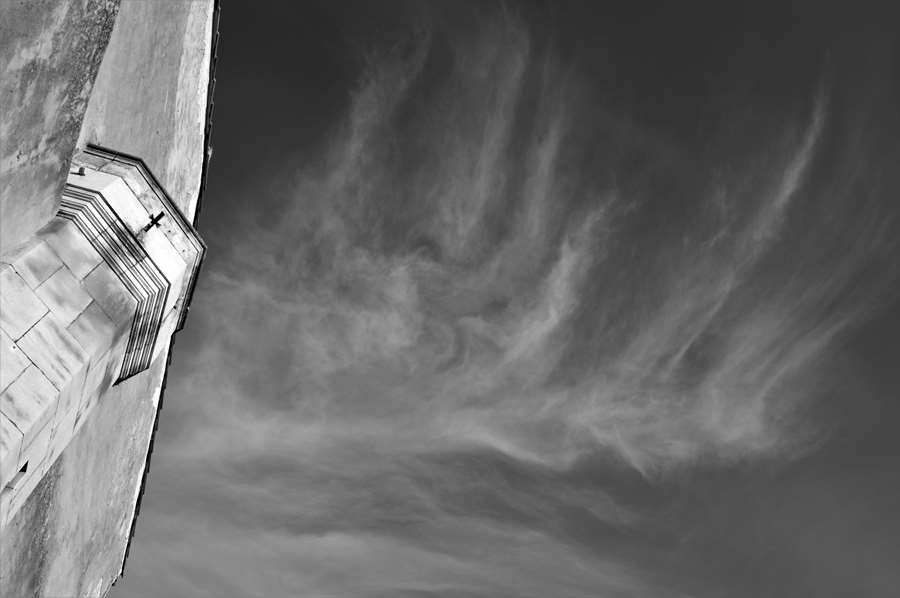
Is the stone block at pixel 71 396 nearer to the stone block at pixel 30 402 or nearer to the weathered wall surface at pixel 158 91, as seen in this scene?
the stone block at pixel 30 402

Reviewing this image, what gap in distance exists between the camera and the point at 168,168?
8.62 meters

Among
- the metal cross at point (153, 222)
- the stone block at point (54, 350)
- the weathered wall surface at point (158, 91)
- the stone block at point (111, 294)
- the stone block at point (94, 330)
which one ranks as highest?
the weathered wall surface at point (158, 91)

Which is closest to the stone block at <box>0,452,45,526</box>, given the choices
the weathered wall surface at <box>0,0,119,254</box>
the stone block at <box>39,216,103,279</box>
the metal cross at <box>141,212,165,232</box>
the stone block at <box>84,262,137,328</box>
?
the stone block at <box>84,262,137,328</box>

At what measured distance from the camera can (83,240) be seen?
550cm

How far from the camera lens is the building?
4.43m

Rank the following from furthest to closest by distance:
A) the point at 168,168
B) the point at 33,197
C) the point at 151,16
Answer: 1. the point at 168,168
2. the point at 151,16
3. the point at 33,197

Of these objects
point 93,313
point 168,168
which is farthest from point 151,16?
point 93,313

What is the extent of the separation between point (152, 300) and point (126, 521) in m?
8.34

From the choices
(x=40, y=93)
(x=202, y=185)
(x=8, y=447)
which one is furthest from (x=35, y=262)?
(x=202, y=185)

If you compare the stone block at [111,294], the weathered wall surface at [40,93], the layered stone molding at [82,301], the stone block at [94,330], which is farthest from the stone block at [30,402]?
the weathered wall surface at [40,93]

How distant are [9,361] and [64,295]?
830 millimetres

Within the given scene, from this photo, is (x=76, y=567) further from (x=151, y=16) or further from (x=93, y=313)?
(x=151, y=16)

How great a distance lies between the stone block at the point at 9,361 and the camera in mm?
4344

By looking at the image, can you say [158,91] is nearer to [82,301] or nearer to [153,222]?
[153,222]
